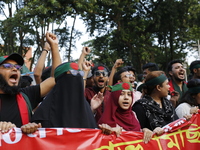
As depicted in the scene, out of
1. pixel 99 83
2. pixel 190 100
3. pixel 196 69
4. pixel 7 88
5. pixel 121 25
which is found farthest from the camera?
pixel 121 25

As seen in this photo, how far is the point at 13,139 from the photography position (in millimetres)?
2732

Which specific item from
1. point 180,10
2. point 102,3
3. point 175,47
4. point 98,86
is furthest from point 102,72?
point 175,47

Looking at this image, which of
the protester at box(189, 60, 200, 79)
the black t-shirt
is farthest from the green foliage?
the black t-shirt

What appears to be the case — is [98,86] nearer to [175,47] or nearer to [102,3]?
[102,3]

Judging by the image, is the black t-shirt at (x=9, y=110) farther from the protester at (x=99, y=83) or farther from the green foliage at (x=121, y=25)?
the green foliage at (x=121, y=25)

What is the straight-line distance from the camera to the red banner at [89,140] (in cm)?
275

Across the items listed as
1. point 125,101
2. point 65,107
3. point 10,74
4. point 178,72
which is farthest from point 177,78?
point 10,74

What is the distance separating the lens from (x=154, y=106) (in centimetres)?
378

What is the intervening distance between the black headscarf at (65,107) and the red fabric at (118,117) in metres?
0.65

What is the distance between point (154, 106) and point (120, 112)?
1.47 feet

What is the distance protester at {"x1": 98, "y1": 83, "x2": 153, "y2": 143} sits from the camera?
11.8ft

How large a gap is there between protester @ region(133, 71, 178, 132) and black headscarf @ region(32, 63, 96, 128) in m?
0.98

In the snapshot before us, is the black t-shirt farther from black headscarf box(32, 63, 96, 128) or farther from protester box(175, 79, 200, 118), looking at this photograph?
protester box(175, 79, 200, 118)

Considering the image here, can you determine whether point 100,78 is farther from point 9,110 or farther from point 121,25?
point 121,25
